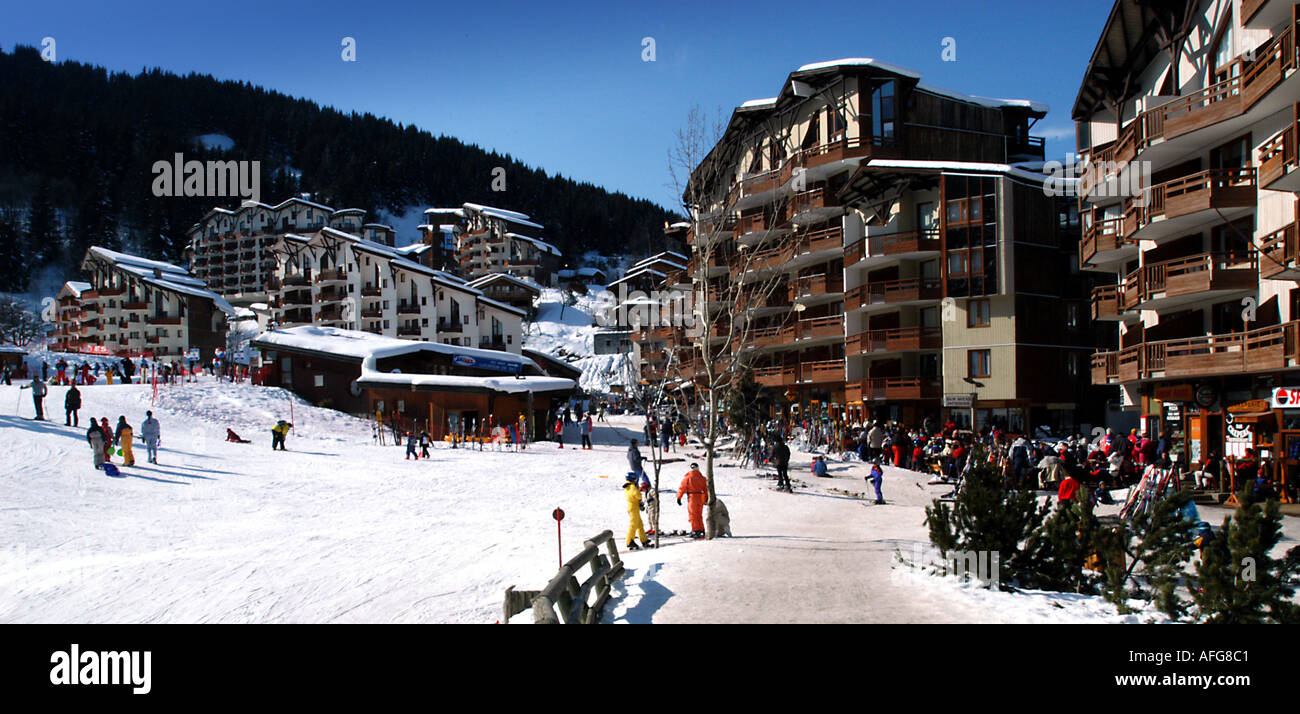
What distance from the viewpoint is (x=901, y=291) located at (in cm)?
4153

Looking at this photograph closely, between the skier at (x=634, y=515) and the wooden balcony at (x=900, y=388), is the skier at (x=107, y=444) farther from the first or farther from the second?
the wooden balcony at (x=900, y=388)

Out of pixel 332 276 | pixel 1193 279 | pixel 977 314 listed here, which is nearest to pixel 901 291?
pixel 977 314

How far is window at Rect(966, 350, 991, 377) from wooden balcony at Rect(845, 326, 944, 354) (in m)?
1.68

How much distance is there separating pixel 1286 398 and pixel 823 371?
2818cm

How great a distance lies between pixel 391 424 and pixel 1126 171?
32.9 m

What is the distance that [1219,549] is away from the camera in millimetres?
8445

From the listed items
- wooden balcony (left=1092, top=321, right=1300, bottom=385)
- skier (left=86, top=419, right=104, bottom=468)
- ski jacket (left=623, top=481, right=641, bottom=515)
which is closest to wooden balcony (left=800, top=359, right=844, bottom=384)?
wooden balcony (left=1092, top=321, right=1300, bottom=385)

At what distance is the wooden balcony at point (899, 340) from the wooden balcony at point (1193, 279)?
50.0 ft

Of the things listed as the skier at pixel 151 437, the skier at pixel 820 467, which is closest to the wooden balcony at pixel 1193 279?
the skier at pixel 820 467

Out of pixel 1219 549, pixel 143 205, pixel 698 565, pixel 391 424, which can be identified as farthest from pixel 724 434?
pixel 143 205

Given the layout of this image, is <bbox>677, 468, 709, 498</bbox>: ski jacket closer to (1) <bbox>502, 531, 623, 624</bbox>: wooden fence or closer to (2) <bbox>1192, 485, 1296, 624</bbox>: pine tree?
(1) <bbox>502, 531, 623, 624</bbox>: wooden fence
